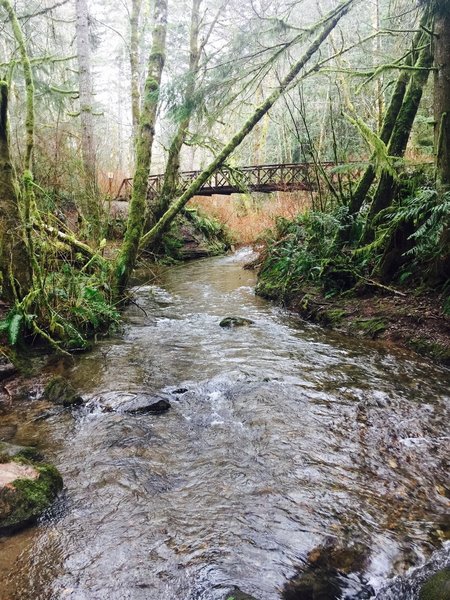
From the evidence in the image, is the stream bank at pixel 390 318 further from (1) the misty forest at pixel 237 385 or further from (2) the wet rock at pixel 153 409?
(2) the wet rock at pixel 153 409

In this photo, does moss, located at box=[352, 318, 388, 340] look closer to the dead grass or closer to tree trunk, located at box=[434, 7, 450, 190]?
tree trunk, located at box=[434, 7, 450, 190]

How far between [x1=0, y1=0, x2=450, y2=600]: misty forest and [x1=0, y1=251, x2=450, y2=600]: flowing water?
0.01 meters

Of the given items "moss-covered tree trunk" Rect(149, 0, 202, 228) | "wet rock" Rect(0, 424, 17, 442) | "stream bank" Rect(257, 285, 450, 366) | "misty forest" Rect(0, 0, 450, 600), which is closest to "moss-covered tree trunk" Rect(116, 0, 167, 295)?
"misty forest" Rect(0, 0, 450, 600)

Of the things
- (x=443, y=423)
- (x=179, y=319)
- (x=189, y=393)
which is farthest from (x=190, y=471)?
(x=179, y=319)

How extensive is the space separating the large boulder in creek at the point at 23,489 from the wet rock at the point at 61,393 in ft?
3.47

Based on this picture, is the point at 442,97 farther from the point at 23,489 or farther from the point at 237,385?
the point at 23,489

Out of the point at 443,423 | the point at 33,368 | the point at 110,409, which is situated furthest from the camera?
the point at 33,368

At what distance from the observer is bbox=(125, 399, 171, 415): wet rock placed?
12.2ft

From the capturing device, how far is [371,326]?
18.8 ft

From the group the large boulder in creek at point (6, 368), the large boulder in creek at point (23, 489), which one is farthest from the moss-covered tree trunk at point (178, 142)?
the large boulder in creek at point (23, 489)

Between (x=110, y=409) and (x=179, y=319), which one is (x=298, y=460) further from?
(x=179, y=319)

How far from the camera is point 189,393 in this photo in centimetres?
417

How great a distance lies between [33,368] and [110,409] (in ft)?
4.29

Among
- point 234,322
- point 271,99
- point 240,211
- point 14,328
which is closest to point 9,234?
point 14,328
